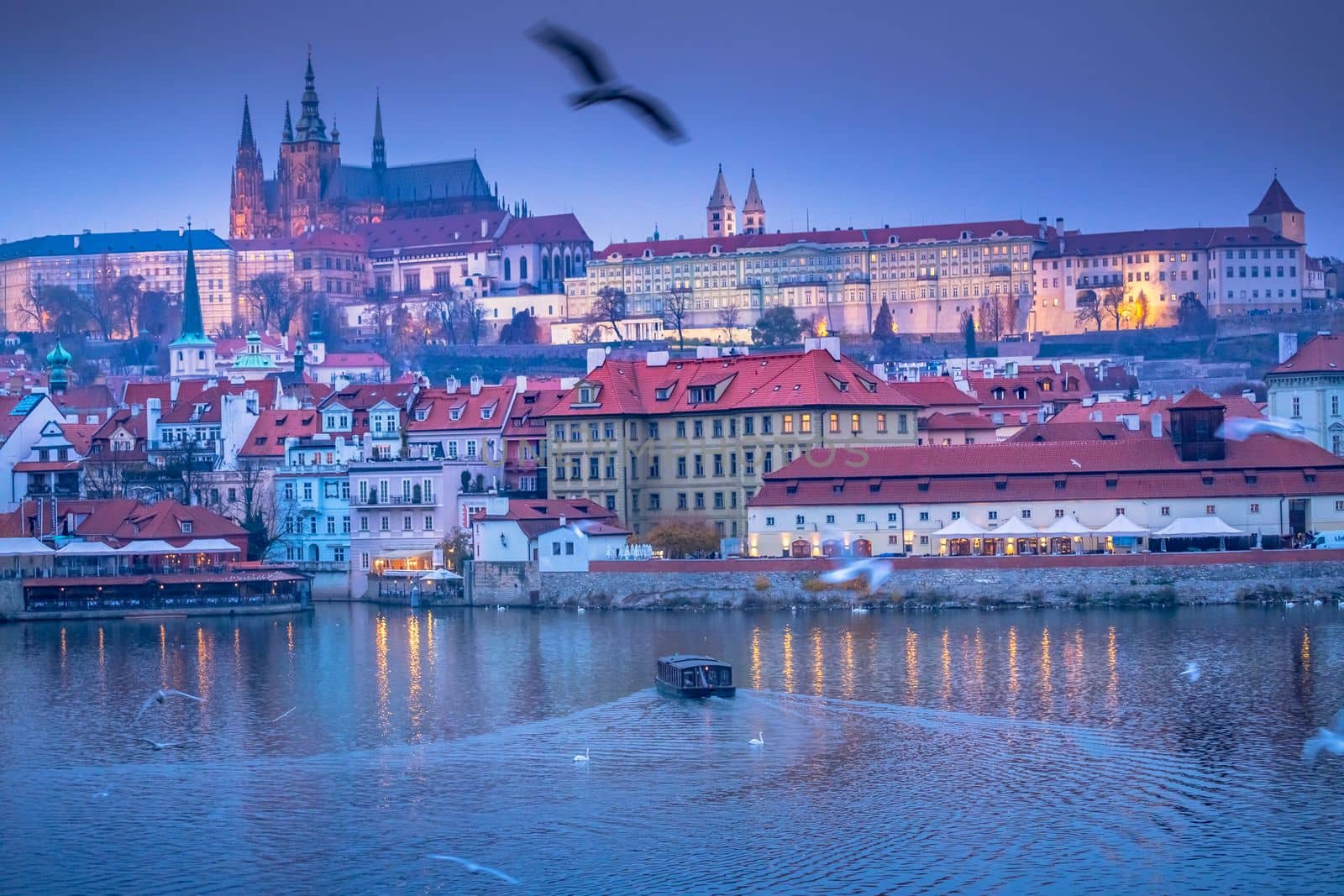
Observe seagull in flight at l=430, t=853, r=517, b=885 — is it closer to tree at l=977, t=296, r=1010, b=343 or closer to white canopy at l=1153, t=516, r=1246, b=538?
white canopy at l=1153, t=516, r=1246, b=538

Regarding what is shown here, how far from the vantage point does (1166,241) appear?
165 meters

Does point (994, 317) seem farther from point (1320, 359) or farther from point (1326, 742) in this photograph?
point (1326, 742)

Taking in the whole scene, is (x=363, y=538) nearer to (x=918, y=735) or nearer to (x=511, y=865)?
(x=918, y=735)

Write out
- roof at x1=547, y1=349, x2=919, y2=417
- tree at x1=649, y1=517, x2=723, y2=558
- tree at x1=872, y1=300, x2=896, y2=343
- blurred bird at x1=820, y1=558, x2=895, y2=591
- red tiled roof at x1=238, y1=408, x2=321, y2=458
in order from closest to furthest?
blurred bird at x1=820, y1=558, x2=895, y2=591 → tree at x1=649, y1=517, x2=723, y2=558 → roof at x1=547, y1=349, x2=919, y2=417 → red tiled roof at x1=238, y1=408, x2=321, y2=458 → tree at x1=872, y1=300, x2=896, y2=343

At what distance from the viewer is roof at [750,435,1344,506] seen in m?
54.7

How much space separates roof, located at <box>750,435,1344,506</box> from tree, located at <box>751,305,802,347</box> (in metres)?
94.9

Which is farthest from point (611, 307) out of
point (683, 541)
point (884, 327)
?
point (683, 541)

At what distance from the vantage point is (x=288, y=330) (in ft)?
582

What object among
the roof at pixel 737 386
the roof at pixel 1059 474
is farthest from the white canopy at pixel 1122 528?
the roof at pixel 737 386

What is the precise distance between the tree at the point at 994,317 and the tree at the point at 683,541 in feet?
350

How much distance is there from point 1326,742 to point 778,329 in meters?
121

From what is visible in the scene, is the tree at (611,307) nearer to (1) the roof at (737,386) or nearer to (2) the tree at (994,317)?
(2) the tree at (994,317)

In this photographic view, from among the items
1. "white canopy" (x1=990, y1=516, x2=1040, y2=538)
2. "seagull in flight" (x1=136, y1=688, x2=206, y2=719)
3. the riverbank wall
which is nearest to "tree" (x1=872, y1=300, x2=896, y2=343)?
"white canopy" (x1=990, y1=516, x2=1040, y2=538)

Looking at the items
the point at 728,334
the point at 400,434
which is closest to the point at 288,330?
the point at 728,334
